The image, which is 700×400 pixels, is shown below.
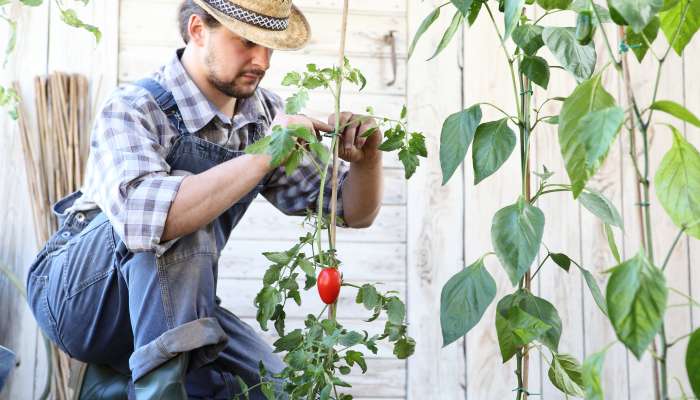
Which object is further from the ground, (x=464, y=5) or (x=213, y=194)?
(x=464, y=5)

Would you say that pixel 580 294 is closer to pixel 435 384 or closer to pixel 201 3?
pixel 435 384

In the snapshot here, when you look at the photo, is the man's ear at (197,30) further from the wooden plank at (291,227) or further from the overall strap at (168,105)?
the wooden plank at (291,227)

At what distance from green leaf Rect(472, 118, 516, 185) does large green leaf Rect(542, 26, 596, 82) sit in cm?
12

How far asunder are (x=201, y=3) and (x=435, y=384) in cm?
148

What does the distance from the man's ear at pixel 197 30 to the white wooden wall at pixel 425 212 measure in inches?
24.8

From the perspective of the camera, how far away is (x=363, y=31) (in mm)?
2873

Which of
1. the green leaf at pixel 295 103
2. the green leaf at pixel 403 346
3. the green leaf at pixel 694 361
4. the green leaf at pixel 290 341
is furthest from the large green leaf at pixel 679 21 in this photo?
the green leaf at pixel 290 341

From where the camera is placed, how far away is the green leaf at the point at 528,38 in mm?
1294

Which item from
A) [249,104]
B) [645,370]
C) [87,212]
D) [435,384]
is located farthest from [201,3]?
[645,370]

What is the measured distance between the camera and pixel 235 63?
2.06m

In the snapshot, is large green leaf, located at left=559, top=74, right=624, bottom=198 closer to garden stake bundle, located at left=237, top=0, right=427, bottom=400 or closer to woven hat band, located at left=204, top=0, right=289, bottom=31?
garden stake bundle, located at left=237, top=0, right=427, bottom=400

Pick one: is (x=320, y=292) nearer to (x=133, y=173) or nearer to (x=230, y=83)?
(x=133, y=173)

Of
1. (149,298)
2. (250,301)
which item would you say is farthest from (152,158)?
(250,301)

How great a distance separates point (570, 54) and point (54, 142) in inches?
72.8
